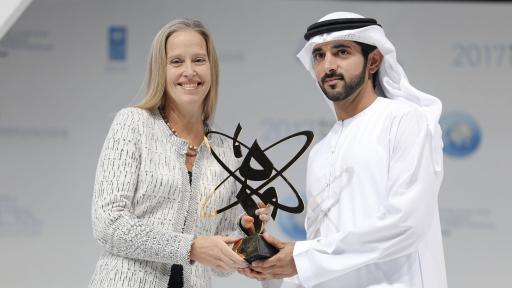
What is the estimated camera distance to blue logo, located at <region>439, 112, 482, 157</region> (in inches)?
213

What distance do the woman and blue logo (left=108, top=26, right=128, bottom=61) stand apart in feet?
7.89

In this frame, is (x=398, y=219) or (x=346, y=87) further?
(x=346, y=87)

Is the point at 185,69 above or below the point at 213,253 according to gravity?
above

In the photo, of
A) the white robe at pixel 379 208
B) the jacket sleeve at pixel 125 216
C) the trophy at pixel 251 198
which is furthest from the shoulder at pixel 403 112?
the jacket sleeve at pixel 125 216

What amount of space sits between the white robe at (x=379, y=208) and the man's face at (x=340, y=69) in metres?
0.10

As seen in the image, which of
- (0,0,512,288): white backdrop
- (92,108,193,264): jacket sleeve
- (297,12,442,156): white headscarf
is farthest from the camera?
(0,0,512,288): white backdrop

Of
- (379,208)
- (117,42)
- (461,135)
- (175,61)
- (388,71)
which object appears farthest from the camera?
(461,135)

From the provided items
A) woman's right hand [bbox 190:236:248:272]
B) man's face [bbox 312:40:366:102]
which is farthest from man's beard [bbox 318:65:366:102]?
woman's right hand [bbox 190:236:248:272]

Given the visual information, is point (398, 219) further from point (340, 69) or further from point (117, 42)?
point (117, 42)

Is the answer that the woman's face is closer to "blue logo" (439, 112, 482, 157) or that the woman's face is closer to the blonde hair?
the blonde hair

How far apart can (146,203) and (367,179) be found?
675 millimetres

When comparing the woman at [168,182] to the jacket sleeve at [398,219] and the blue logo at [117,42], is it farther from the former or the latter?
the blue logo at [117,42]

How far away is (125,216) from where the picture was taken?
261 cm

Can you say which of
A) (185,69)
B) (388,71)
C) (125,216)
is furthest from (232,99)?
(125,216)
